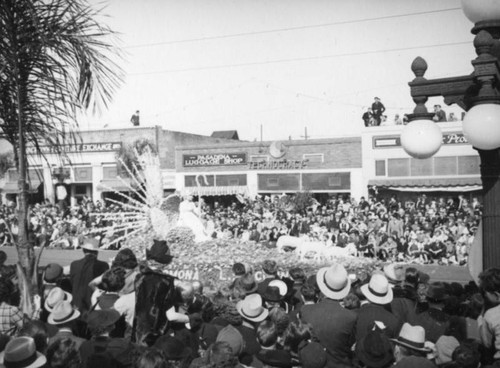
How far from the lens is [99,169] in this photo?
38.6 meters

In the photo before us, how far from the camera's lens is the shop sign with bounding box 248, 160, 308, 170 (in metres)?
31.4

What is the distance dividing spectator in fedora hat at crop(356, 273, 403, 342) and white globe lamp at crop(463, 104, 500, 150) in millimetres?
1581

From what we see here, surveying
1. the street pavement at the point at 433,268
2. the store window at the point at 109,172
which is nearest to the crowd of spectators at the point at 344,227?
the street pavement at the point at 433,268

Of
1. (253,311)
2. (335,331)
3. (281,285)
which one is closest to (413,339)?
(335,331)

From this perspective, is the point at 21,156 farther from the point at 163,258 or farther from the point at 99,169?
the point at 99,169

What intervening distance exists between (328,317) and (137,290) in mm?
1671

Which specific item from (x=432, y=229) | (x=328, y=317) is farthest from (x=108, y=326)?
(x=432, y=229)

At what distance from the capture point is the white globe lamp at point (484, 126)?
12.7 ft

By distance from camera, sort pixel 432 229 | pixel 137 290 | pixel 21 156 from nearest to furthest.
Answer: pixel 137 290 < pixel 21 156 < pixel 432 229

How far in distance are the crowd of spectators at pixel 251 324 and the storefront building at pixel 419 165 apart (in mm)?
21909

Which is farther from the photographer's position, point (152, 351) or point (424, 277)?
point (424, 277)

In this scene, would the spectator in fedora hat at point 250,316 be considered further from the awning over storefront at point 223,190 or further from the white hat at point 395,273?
the awning over storefront at point 223,190

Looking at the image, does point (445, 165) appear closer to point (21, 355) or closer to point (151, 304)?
point (151, 304)

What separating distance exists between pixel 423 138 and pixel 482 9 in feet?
3.38
